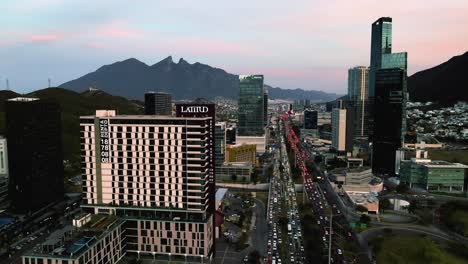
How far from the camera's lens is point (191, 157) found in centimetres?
8138

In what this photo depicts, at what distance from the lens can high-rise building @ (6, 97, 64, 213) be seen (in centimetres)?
10888

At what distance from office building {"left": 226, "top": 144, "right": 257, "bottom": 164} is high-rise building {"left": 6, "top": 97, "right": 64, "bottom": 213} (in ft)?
277

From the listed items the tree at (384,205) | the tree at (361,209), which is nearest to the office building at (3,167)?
the tree at (361,209)

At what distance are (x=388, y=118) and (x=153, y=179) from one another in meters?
130

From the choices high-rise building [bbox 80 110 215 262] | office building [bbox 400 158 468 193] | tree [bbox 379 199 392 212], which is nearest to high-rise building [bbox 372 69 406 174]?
office building [bbox 400 158 468 193]

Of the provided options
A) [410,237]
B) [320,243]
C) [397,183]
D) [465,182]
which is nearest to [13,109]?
[320,243]

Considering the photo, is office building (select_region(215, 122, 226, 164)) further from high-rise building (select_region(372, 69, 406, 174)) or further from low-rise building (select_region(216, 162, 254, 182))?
high-rise building (select_region(372, 69, 406, 174))

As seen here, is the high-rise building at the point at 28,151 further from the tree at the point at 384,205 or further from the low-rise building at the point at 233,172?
the tree at the point at 384,205

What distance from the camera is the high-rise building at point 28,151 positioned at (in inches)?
4286

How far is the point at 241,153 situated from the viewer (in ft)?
600

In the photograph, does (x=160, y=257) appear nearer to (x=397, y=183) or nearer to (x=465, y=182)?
(x=397, y=183)

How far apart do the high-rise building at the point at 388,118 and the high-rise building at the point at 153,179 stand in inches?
4661

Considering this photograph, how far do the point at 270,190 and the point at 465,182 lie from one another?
82.2m

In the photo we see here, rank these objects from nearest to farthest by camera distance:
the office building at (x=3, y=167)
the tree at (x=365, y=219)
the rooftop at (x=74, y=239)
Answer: the rooftop at (x=74, y=239) → the tree at (x=365, y=219) → the office building at (x=3, y=167)
